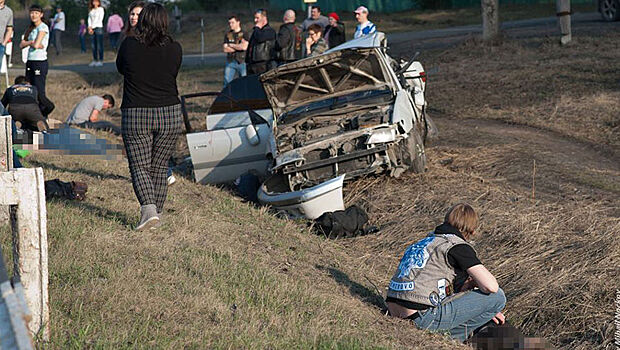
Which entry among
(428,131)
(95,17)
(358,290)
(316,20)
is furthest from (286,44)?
(95,17)

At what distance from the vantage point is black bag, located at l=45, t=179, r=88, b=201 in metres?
8.41

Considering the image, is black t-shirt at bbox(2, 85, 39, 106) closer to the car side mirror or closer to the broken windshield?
the car side mirror

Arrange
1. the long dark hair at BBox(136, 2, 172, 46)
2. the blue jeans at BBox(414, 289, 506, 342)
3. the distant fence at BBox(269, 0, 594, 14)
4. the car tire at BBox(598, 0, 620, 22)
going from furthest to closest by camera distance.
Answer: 1. the distant fence at BBox(269, 0, 594, 14)
2. the car tire at BBox(598, 0, 620, 22)
3. the long dark hair at BBox(136, 2, 172, 46)
4. the blue jeans at BBox(414, 289, 506, 342)

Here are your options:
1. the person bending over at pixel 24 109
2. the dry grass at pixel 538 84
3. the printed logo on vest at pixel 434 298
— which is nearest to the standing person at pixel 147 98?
the printed logo on vest at pixel 434 298

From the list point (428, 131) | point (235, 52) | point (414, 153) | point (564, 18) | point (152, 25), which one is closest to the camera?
point (152, 25)

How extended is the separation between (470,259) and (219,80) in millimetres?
17093

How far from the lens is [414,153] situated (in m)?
10.2

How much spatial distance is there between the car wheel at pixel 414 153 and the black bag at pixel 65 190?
143 inches

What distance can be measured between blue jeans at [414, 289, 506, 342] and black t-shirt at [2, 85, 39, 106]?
749 centimetres

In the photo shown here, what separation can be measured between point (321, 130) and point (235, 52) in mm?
5774

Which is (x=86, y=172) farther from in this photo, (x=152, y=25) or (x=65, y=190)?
(x=152, y=25)

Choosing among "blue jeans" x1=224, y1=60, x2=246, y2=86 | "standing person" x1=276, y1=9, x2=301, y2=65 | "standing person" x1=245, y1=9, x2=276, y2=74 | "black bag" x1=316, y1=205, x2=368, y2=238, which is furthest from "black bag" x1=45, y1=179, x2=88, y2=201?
"blue jeans" x1=224, y1=60, x2=246, y2=86

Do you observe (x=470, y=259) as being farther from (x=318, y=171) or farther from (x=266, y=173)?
(x=266, y=173)

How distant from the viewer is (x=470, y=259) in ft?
19.4
